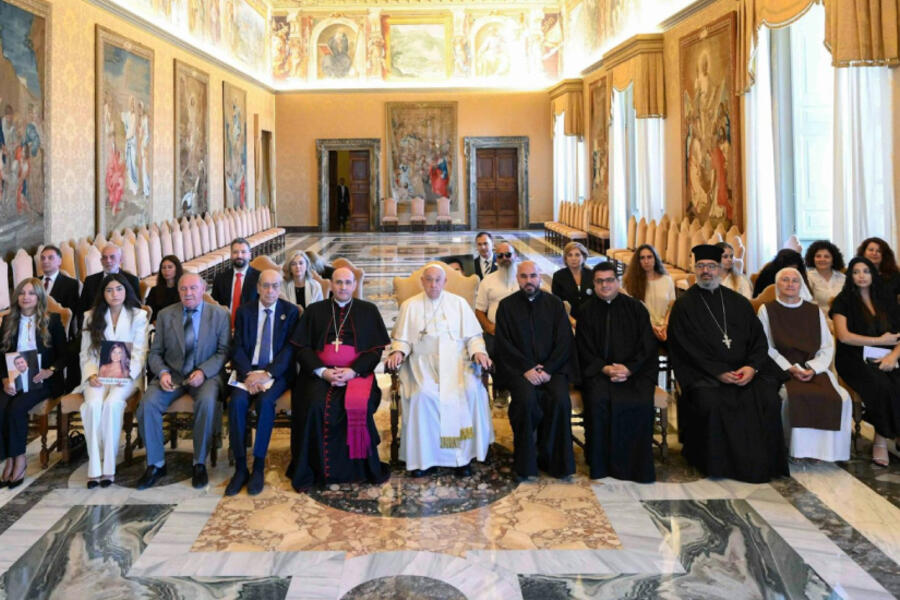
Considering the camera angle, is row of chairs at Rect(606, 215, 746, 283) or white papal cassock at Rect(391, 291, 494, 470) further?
row of chairs at Rect(606, 215, 746, 283)

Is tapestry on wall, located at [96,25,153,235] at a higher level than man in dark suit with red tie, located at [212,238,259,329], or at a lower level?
higher

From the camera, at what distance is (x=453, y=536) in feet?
13.6

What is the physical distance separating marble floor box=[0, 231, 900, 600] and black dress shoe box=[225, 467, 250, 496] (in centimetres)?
6

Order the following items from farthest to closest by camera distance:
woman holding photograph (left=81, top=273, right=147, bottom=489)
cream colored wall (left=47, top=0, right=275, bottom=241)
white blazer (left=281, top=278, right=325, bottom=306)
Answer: cream colored wall (left=47, top=0, right=275, bottom=241)
white blazer (left=281, top=278, right=325, bottom=306)
woman holding photograph (left=81, top=273, right=147, bottom=489)

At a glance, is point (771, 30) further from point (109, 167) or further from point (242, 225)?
point (242, 225)

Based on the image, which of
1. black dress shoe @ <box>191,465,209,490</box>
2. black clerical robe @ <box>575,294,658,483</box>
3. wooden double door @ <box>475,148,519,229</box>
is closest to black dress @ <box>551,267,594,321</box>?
black clerical robe @ <box>575,294,658,483</box>

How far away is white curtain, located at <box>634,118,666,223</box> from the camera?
1380cm

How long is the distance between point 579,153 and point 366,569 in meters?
18.4

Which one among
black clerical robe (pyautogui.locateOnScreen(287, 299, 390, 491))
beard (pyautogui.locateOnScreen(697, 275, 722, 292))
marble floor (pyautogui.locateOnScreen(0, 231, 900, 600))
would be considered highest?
beard (pyautogui.locateOnScreen(697, 275, 722, 292))

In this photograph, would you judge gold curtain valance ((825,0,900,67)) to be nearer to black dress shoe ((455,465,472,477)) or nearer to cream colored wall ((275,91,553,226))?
black dress shoe ((455,465,472,477))

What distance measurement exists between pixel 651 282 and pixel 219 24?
15291 mm

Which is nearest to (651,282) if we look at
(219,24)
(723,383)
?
(723,383)

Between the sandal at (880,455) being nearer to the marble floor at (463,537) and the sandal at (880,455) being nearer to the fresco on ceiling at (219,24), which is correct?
the marble floor at (463,537)

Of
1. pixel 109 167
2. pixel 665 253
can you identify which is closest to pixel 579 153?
pixel 665 253
